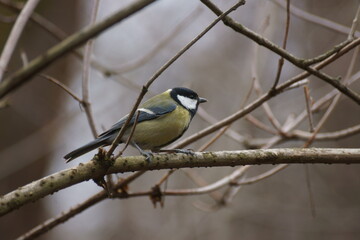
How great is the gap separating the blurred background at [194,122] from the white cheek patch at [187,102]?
0.38m

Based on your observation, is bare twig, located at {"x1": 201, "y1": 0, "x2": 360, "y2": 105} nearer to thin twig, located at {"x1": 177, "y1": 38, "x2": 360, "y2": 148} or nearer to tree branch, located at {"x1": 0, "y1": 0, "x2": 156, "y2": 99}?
thin twig, located at {"x1": 177, "y1": 38, "x2": 360, "y2": 148}

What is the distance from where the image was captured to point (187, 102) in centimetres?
327

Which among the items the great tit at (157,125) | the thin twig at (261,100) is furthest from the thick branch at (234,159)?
the great tit at (157,125)

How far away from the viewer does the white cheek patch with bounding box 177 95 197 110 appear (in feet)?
10.5

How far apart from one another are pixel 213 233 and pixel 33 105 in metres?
3.18

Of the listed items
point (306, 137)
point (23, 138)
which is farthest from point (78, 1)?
point (306, 137)

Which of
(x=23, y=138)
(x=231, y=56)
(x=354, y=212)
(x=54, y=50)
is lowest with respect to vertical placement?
(x=354, y=212)

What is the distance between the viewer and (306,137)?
284 centimetres

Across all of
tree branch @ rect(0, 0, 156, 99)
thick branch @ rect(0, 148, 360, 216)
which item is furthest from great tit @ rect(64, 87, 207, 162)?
tree branch @ rect(0, 0, 156, 99)

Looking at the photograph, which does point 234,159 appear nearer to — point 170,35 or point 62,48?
point 62,48

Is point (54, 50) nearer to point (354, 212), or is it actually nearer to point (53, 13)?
point (53, 13)

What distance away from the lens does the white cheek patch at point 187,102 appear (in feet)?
10.5

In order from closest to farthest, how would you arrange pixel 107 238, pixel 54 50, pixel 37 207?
1. pixel 54 50
2. pixel 37 207
3. pixel 107 238

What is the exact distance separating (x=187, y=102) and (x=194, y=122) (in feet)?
12.3
